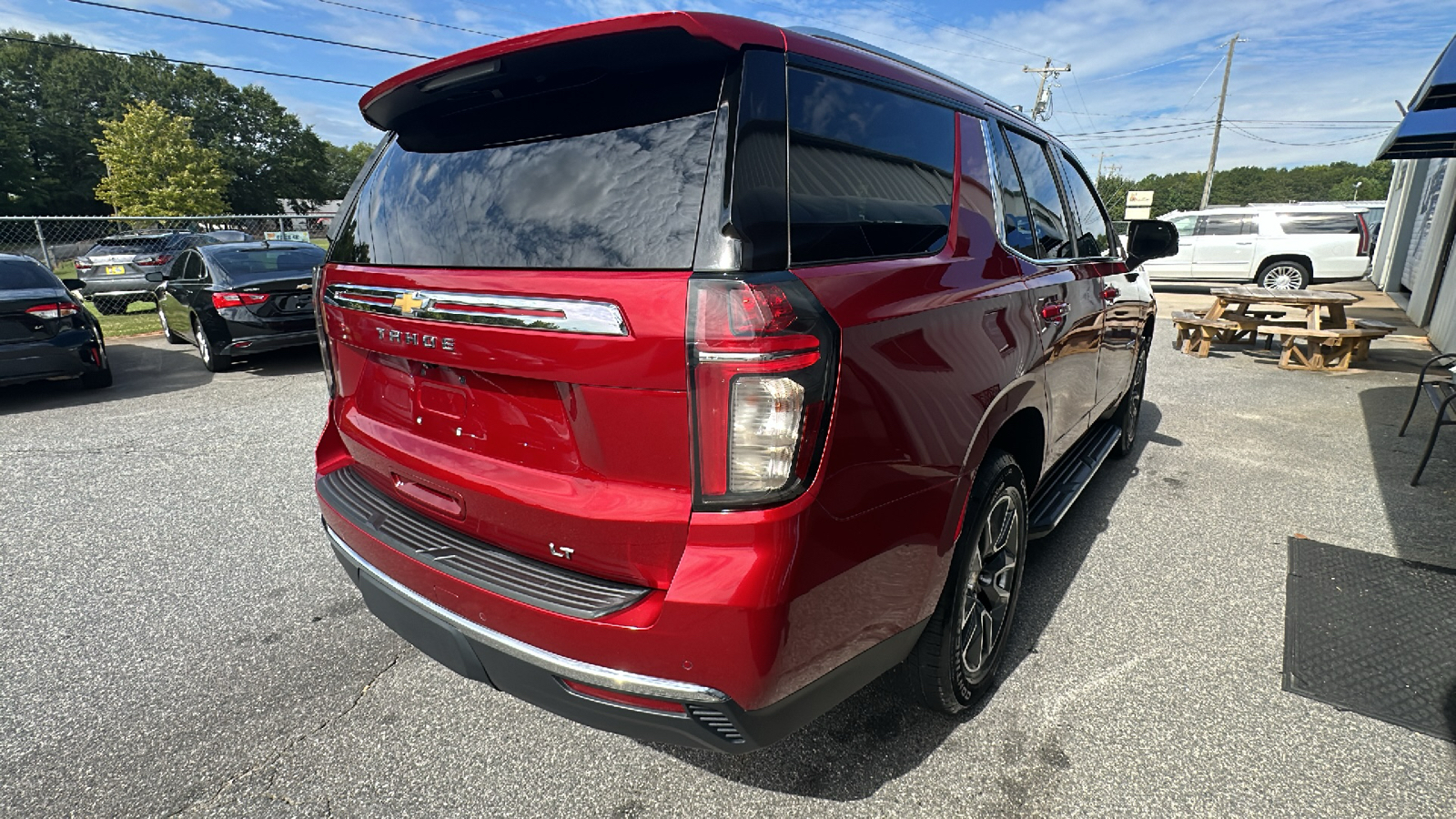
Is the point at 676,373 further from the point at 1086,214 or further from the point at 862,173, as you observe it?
the point at 1086,214

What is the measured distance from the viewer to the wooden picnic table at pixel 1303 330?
7863mm

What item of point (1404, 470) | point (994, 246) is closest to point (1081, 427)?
point (994, 246)

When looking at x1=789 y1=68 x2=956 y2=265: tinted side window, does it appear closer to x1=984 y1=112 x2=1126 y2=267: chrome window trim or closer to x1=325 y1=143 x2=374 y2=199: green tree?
x1=984 y1=112 x2=1126 y2=267: chrome window trim

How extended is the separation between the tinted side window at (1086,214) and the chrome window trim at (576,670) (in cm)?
270

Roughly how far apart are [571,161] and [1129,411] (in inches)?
170

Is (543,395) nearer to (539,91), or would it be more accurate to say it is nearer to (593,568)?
(593,568)

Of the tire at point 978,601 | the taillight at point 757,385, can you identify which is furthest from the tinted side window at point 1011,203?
the taillight at point 757,385

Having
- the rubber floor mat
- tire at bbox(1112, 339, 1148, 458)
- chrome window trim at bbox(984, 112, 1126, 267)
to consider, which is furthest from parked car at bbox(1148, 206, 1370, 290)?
chrome window trim at bbox(984, 112, 1126, 267)

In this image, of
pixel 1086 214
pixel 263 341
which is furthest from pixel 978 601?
pixel 263 341

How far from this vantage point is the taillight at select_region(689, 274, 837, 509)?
4.27 feet

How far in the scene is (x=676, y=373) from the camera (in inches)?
52.9

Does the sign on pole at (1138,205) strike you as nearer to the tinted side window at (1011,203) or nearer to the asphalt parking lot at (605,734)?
the asphalt parking lot at (605,734)

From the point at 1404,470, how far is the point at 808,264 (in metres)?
5.29

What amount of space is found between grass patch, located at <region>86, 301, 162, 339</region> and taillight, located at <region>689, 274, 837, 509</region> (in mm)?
11943
